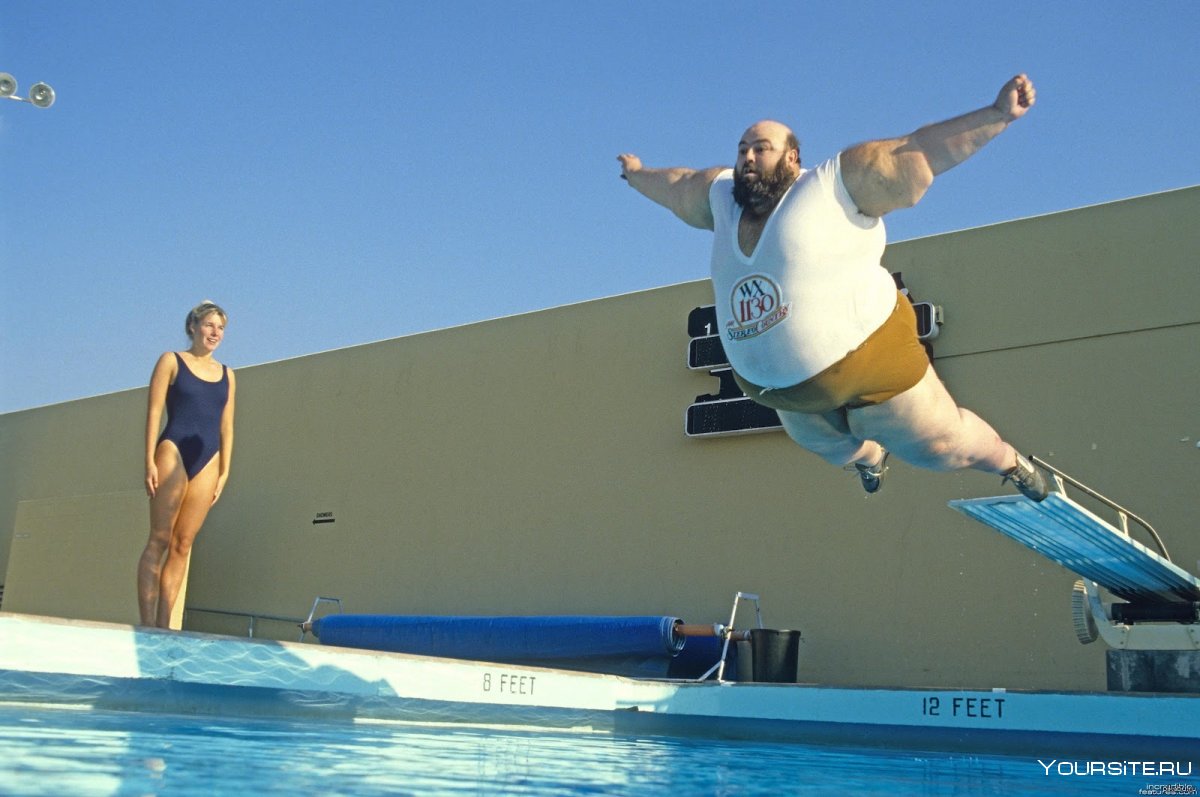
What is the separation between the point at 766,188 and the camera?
140 inches

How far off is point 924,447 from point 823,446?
0.38 metres

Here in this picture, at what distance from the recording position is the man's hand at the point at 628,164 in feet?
13.3

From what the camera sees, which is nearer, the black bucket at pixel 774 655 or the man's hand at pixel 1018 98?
the man's hand at pixel 1018 98

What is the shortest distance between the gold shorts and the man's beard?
52 centimetres

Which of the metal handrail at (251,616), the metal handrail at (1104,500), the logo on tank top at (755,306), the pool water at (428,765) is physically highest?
the logo on tank top at (755,306)

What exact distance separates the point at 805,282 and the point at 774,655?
4833 mm

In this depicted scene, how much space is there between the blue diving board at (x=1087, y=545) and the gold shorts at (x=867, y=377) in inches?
47.8

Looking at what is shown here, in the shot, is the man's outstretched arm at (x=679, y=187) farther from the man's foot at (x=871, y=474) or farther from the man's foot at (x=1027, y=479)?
the man's foot at (x=1027, y=479)

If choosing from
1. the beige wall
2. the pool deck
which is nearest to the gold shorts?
the pool deck

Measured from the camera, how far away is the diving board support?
4.91 metres

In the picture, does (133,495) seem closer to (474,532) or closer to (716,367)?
(474,532)

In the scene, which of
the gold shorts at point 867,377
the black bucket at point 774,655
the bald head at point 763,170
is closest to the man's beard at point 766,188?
the bald head at point 763,170

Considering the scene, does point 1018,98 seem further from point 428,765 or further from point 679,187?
point 428,765

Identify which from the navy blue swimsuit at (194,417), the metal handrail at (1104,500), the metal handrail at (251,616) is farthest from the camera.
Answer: the metal handrail at (251,616)
